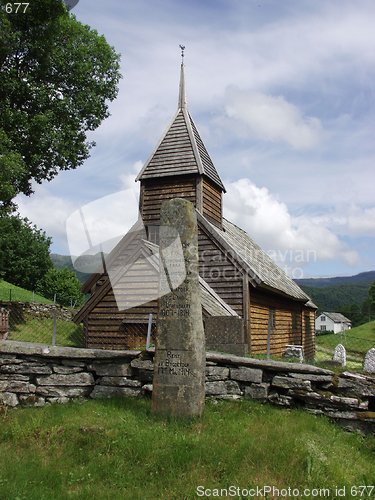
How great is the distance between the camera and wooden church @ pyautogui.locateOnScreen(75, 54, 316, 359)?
49.1 ft

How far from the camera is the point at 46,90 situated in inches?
805

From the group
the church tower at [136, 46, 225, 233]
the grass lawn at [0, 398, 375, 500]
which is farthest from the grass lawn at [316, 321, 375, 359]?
the grass lawn at [0, 398, 375, 500]

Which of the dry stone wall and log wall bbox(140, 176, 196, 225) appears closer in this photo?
the dry stone wall

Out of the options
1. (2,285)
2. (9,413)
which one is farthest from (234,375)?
(2,285)

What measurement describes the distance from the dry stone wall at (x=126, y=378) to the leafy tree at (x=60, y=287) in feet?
138

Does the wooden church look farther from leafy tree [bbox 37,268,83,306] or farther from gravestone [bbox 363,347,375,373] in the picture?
leafy tree [bbox 37,268,83,306]

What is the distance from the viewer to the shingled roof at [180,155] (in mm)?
18656

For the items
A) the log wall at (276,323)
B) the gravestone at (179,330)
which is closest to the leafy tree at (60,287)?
the log wall at (276,323)

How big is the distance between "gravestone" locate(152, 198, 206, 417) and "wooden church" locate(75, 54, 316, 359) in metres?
5.27

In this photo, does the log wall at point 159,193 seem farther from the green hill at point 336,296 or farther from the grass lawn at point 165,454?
the green hill at point 336,296

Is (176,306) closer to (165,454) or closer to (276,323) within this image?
(165,454)

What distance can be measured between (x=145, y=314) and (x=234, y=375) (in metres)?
7.90

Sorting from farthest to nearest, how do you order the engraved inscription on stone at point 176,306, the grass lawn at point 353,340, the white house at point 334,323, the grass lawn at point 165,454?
the white house at point 334,323 → the grass lawn at point 353,340 → the engraved inscription on stone at point 176,306 → the grass lawn at point 165,454

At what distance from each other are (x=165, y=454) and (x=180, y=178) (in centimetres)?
1446
